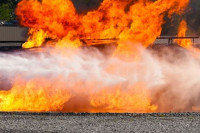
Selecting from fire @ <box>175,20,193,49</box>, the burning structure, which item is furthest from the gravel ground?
fire @ <box>175,20,193,49</box>

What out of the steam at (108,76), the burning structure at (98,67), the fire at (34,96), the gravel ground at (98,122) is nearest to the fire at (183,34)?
the burning structure at (98,67)

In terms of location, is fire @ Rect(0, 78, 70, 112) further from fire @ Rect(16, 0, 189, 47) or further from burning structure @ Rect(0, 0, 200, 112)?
fire @ Rect(16, 0, 189, 47)

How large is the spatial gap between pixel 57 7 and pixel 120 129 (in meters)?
12.4

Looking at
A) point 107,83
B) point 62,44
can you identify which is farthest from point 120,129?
point 62,44

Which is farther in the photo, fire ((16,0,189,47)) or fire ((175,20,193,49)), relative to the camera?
fire ((175,20,193,49))

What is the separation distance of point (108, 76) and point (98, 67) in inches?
55.4

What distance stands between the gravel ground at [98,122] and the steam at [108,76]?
Answer: 2813mm

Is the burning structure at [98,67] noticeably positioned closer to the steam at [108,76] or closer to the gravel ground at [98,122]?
the steam at [108,76]

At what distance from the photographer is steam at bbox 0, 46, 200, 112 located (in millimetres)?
18358

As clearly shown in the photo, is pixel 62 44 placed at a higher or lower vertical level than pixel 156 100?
higher

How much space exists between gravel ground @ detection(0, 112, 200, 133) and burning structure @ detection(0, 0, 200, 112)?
207 centimetres

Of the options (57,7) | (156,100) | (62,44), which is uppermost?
(57,7)

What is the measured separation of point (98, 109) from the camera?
16.7m

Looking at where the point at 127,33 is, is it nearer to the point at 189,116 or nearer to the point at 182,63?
the point at 182,63
